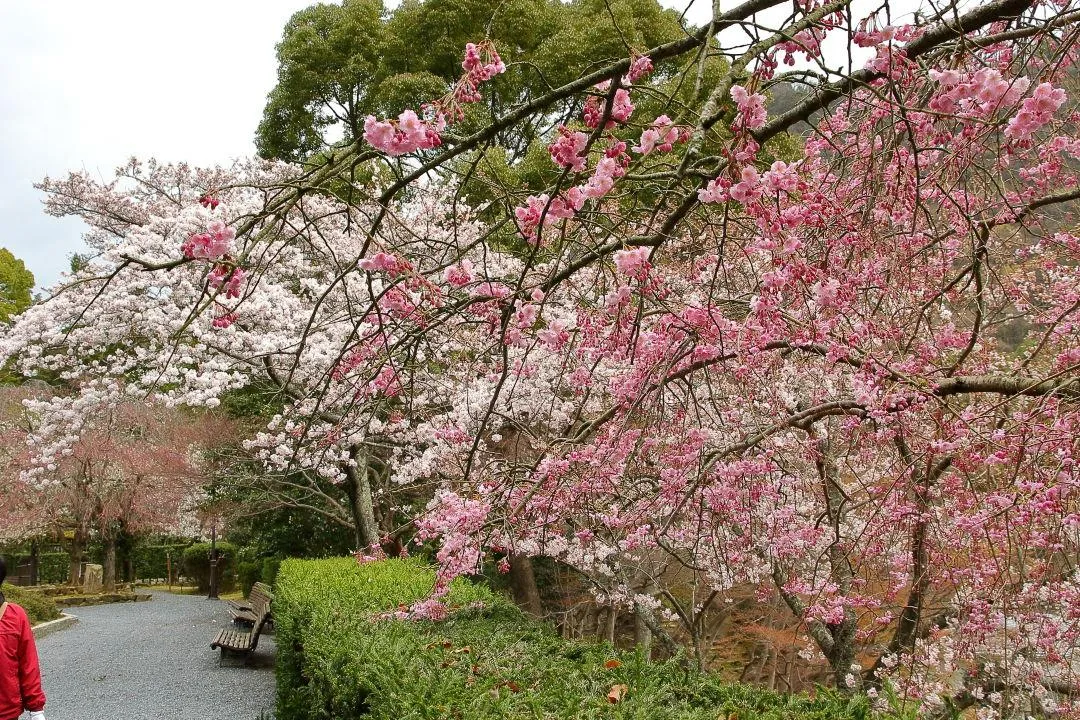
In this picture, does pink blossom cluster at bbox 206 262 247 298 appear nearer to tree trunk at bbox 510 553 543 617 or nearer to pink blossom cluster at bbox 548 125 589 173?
pink blossom cluster at bbox 548 125 589 173

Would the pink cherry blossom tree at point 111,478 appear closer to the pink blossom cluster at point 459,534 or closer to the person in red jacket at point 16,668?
the person in red jacket at point 16,668

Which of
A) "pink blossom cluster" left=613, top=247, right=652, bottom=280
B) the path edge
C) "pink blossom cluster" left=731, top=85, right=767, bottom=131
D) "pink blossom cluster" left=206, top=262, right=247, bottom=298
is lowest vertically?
the path edge

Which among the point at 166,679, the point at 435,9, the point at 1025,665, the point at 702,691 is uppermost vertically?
the point at 435,9

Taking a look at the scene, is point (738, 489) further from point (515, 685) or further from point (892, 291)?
point (515, 685)

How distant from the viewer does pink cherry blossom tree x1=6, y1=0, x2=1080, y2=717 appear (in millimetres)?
2295

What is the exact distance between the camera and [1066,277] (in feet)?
14.7

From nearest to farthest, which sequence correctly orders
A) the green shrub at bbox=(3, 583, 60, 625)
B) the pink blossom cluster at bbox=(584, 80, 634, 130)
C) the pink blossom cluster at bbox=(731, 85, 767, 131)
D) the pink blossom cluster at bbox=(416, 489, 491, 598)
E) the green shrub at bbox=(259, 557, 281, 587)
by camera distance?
the pink blossom cluster at bbox=(731, 85, 767, 131) → the pink blossom cluster at bbox=(584, 80, 634, 130) → the pink blossom cluster at bbox=(416, 489, 491, 598) → the green shrub at bbox=(3, 583, 60, 625) → the green shrub at bbox=(259, 557, 281, 587)

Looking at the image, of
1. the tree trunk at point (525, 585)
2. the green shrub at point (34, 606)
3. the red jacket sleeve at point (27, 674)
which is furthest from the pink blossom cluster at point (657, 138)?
the green shrub at point (34, 606)

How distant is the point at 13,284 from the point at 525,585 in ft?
81.7

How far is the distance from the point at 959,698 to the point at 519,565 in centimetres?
519

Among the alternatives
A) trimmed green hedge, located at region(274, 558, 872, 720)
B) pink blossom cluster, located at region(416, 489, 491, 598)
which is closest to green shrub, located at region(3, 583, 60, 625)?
trimmed green hedge, located at region(274, 558, 872, 720)

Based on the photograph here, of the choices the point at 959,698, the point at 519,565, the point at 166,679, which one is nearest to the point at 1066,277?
the point at 959,698

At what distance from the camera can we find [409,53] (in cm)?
1474

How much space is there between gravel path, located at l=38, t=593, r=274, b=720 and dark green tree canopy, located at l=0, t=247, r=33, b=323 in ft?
52.8
